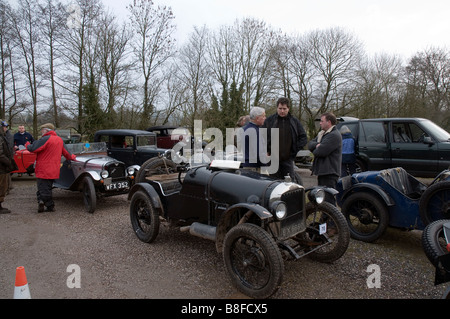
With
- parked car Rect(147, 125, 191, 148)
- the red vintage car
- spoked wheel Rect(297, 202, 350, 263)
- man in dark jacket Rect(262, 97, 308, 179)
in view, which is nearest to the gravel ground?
spoked wheel Rect(297, 202, 350, 263)

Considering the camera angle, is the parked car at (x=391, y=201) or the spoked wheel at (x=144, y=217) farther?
the spoked wheel at (x=144, y=217)

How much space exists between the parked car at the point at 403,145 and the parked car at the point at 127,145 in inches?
210

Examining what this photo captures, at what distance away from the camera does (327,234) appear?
3400 mm

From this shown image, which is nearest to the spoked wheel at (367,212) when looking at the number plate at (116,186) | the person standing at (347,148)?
the person standing at (347,148)

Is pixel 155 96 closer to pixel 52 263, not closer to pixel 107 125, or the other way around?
pixel 107 125

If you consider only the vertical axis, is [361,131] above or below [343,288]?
above

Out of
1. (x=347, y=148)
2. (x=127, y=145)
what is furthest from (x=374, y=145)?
(x=127, y=145)

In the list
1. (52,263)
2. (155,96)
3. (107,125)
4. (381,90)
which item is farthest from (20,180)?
(381,90)

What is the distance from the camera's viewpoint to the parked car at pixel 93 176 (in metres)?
5.91

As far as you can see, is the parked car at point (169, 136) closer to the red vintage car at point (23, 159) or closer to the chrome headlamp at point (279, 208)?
the red vintage car at point (23, 159)

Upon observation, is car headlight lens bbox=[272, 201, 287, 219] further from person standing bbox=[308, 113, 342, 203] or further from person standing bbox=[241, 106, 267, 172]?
person standing bbox=[308, 113, 342, 203]

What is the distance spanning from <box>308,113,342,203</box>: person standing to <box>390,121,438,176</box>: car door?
13.1 ft

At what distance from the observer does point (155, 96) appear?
2084 centimetres
